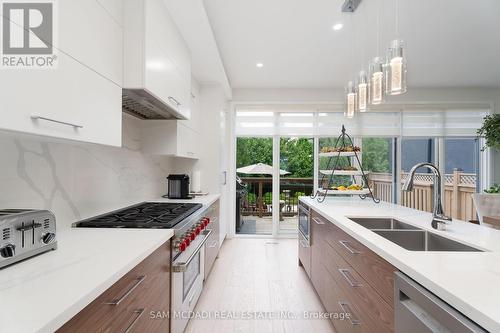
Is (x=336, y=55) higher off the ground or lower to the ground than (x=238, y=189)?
higher

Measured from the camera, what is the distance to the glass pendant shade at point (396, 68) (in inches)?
66.4

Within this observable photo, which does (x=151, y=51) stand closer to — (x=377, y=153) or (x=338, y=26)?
(x=338, y=26)

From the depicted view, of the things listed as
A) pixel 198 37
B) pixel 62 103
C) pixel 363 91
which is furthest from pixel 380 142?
pixel 62 103

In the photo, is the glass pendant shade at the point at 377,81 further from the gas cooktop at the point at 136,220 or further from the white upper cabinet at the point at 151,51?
the gas cooktop at the point at 136,220

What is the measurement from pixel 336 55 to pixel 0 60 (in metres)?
3.34

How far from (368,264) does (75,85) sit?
155cm

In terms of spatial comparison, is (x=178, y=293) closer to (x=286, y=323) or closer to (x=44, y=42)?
(x=286, y=323)

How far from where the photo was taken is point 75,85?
3.47 ft

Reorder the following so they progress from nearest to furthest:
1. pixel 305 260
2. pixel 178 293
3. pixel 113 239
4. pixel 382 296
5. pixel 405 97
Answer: pixel 382 296
pixel 113 239
pixel 178 293
pixel 305 260
pixel 405 97

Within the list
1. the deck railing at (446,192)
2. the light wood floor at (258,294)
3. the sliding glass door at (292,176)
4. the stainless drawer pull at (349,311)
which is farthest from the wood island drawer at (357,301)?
the deck railing at (446,192)

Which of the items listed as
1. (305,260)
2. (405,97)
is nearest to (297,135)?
(405,97)

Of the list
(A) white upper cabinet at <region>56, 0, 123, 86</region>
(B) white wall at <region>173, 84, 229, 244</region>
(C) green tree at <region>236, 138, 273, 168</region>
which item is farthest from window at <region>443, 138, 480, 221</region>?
(A) white upper cabinet at <region>56, 0, 123, 86</region>

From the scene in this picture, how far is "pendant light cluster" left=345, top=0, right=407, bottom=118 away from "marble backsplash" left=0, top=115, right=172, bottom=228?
6.52 ft

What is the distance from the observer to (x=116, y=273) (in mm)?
857
